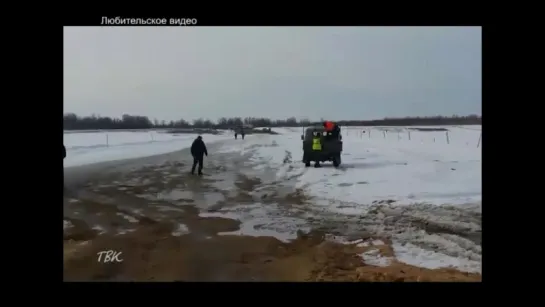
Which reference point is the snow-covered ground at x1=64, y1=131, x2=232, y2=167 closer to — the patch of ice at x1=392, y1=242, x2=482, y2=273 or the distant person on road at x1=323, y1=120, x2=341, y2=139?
the distant person on road at x1=323, y1=120, x2=341, y2=139

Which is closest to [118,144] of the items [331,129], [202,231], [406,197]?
[202,231]

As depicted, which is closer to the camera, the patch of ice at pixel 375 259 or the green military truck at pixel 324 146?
the patch of ice at pixel 375 259

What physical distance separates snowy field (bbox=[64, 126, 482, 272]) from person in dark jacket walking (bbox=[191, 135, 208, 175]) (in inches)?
2.5

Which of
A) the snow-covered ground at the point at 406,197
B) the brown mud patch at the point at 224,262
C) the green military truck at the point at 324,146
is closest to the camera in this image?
the brown mud patch at the point at 224,262

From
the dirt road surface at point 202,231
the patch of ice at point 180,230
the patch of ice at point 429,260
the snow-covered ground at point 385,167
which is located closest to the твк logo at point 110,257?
the dirt road surface at point 202,231

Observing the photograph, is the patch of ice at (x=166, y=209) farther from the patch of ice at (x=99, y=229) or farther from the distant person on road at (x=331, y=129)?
the distant person on road at (x=331, y=129)

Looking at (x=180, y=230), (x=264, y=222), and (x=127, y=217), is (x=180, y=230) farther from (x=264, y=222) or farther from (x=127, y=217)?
(x=264, y=222)

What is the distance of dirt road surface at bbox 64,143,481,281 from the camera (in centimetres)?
312

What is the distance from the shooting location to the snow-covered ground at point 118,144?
3.20 metres

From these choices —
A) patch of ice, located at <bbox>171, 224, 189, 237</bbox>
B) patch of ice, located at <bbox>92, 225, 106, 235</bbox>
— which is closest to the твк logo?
A: patch of ice, located at <bbox>92, 225, 106, 235</bbox>

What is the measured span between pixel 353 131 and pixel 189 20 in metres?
1.55
